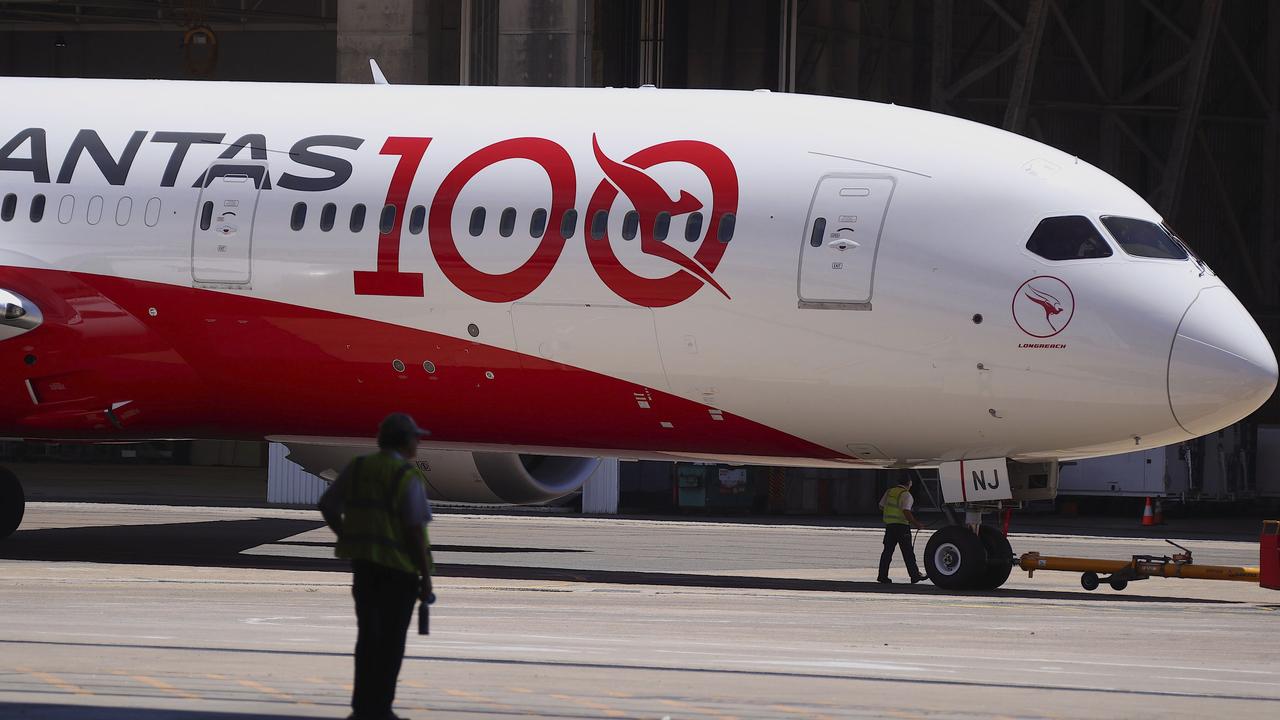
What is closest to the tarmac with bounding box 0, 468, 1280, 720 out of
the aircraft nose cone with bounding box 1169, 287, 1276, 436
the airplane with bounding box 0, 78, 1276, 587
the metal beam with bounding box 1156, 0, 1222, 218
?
the airplane with bounding box 0, 78, 1276, 587

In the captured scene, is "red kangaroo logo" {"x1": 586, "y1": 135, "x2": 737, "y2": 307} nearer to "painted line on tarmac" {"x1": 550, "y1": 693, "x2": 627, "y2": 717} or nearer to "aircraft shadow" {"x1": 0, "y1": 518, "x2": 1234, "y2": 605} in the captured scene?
"aircraft shadow" {"x1": 0, "y1": 518, "x2": 1234, "y2": 605}

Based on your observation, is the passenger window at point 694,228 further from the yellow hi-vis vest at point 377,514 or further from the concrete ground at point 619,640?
the yellow hi-vis vest at point 377,514

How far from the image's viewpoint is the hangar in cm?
3634

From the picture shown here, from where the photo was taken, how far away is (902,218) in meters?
16.5

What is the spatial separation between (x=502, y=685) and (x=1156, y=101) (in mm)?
41285

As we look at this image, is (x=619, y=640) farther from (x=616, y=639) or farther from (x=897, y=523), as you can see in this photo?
(x=897, y=523)

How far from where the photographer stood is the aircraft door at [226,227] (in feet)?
Result: 59.6

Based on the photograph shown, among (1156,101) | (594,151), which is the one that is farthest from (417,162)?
(1156,101)

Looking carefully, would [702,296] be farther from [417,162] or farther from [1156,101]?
[1156,101]

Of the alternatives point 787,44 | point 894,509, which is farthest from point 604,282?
point 787,44

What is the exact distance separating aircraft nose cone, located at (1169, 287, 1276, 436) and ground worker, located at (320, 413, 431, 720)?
903cm

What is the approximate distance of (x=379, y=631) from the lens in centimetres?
862

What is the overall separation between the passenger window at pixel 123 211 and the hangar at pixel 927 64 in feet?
52.7

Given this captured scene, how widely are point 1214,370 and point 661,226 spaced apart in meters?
5.17
